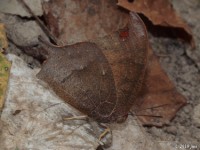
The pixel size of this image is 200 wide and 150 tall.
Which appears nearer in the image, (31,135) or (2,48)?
(31,135)

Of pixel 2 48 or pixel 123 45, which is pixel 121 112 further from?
pixel 2 48

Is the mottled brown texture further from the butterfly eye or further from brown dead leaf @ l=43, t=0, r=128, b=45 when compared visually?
brown dead leaf @ l=43, t=0, r=128, b=45

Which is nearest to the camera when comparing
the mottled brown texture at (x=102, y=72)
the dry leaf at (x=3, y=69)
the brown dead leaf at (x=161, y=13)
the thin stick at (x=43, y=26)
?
the dry leaf at (x=3, y=69)

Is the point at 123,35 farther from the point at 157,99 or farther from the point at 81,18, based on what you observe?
the point at 157,99

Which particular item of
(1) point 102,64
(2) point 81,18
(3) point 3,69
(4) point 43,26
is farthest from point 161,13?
(3) point 3,69

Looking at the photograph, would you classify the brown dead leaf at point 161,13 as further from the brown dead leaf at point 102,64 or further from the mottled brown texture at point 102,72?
the mottled brown texture at point 102,72

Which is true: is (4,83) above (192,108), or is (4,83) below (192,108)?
above

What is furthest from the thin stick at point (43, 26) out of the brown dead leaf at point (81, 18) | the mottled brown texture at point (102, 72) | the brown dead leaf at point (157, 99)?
the brown dead leaf at point (157, 99)

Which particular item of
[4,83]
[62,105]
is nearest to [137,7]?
[62,105]
